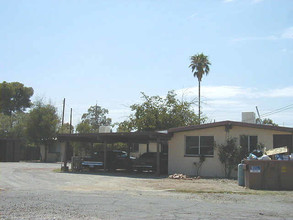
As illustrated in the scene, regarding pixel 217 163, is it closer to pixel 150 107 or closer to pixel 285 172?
pixel 285 172

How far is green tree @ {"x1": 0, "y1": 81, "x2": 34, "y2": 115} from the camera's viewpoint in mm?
59781

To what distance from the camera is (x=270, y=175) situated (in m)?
14.8

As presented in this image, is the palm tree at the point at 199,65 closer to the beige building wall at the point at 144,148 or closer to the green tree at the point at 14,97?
the beige building wall at the point at 144,148

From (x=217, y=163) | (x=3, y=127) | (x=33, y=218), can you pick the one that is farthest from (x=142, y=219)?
(x=3, y=127)

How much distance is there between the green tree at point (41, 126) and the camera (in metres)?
41.2

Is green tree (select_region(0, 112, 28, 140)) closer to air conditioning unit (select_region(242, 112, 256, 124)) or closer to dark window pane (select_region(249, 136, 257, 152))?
air conditioning unit (select_region(242, 112, 256, 124))

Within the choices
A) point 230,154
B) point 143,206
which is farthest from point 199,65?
point 143,206

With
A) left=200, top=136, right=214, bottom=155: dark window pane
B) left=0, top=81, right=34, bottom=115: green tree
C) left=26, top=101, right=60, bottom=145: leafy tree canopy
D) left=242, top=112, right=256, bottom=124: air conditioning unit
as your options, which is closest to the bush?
left=200, top=136, right=214, bottom=155: dark window pane

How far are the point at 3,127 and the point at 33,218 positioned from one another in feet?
144

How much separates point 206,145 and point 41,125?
24.7m

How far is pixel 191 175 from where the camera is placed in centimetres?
2155

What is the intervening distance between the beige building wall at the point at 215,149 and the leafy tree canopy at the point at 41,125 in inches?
896

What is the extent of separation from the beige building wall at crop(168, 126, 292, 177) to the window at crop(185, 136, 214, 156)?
21 centimetres

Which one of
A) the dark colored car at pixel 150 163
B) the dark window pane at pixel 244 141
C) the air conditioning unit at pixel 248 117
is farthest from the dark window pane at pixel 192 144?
the air conditioning unit at pixel 248 117
